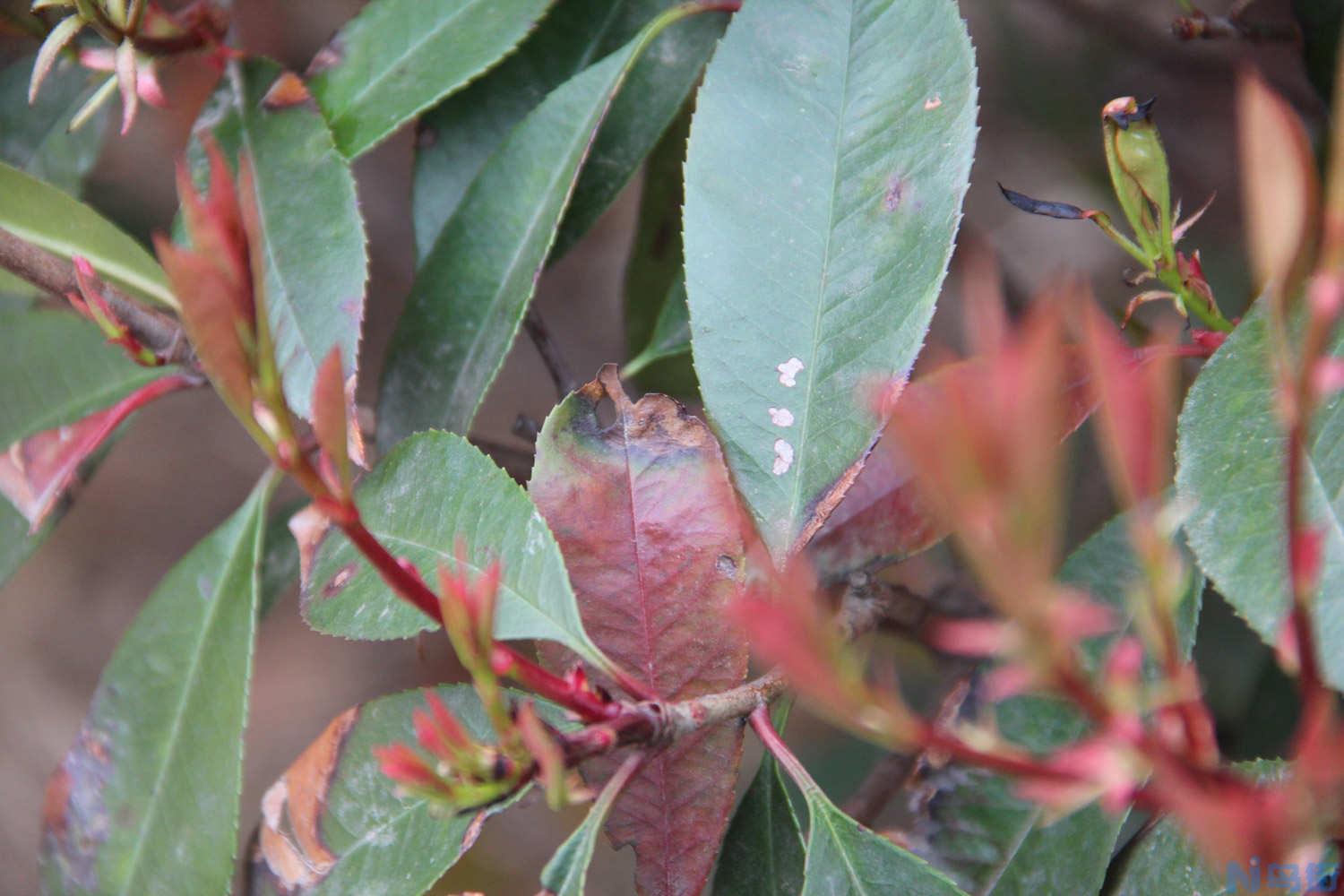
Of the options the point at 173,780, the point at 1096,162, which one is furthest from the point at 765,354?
the point at 1096,162

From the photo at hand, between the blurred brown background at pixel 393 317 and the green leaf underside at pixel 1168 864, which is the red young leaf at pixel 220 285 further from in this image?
the blurred brown background at pixel 393 317

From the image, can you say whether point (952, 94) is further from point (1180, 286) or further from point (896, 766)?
point (896, 766)

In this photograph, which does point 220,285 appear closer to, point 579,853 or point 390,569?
point 390,569

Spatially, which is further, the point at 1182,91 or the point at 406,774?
the point at 1182,91

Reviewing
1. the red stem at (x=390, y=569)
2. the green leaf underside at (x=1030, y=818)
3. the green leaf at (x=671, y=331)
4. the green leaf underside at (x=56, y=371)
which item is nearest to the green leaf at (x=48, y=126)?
the green leaf underside at (x=56, y=371)

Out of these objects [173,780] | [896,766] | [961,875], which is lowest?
[896,766]

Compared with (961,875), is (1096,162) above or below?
below

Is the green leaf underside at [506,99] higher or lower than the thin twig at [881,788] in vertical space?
higher
